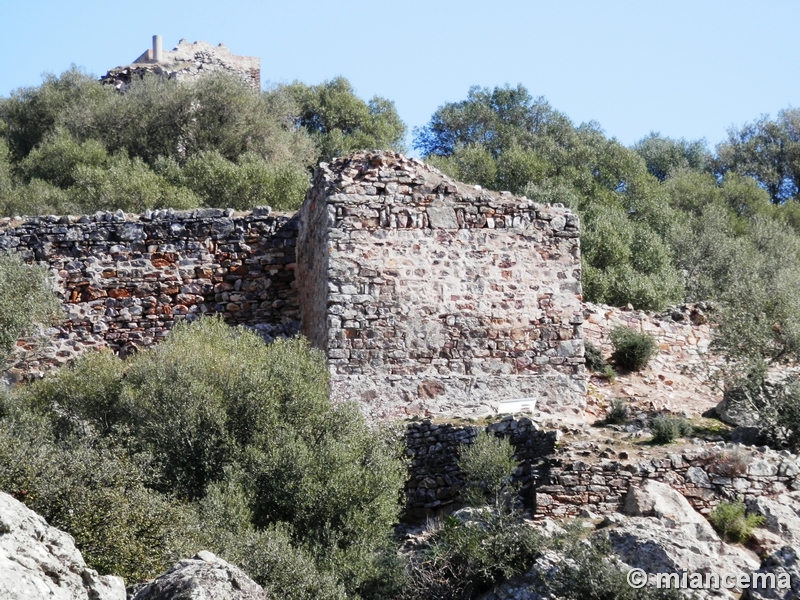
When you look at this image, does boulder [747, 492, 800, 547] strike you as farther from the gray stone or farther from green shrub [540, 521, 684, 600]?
the gray stone

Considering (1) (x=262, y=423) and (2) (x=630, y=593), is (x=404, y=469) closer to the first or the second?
(1) (x=262, y=423)

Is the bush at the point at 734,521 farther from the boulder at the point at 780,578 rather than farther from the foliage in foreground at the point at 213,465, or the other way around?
the foliage in foreground at the point at 213,465

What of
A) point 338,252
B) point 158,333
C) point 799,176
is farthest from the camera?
point 799,176

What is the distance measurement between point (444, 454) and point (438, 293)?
2956mm

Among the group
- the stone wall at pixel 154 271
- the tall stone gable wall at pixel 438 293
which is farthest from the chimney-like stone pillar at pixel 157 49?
the tall stone gable wall at pixel 438 293

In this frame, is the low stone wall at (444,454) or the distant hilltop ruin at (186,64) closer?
the low stone wall at (444,454)

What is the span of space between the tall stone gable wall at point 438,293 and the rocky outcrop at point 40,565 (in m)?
7.76

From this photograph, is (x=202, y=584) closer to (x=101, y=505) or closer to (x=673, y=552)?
(x=101, y=505)

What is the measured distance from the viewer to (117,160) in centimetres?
3422

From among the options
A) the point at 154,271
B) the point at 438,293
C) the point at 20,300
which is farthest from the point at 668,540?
the point at 20,300

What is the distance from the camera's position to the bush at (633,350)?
69.5 ft

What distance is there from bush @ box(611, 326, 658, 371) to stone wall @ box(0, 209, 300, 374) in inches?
202

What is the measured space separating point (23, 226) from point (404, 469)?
8588 mm

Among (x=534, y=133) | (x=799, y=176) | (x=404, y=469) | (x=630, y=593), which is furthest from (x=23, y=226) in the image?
(x=799, y=176)
